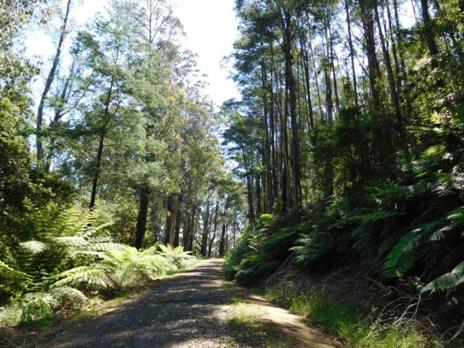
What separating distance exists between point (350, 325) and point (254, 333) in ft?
4.37

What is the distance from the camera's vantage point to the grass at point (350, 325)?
3.79 m

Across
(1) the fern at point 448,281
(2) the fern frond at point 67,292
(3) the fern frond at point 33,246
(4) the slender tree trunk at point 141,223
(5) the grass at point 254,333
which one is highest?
(4) the slender tree trunk at point 141,223

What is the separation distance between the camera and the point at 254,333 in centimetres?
454

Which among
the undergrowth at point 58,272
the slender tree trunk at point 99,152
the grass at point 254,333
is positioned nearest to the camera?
the grass at point 254,333

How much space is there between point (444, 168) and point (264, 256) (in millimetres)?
6209

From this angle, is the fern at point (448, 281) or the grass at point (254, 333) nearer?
the fern at point (448, 281)

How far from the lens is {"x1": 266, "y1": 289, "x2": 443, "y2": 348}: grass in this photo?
3786 mm

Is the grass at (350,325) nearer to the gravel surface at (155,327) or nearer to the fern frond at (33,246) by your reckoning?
the gravel surface at (155,327)

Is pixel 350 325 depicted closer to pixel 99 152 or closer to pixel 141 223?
pixel 99 152

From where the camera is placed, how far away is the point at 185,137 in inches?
1029

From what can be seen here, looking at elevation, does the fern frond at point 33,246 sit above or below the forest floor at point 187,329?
above

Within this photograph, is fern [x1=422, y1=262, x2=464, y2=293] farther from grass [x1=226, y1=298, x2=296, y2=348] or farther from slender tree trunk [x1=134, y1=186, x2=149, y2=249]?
slender tree trunk [x1=134, y1=186, x2=149, y2=249]

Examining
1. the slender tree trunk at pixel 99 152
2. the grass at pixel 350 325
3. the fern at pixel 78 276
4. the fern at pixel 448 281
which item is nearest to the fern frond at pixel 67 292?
the fern at pixel 78 276

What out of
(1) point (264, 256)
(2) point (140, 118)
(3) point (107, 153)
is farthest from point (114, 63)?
(1) point (264, 256)
